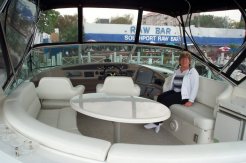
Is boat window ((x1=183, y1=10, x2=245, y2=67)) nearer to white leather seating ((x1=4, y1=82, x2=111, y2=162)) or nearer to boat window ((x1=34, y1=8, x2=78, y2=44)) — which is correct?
boat window ((x1=34, y1=8, x2=78, y2=44))

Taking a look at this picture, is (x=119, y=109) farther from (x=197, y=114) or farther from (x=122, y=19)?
(x=122, y=19)

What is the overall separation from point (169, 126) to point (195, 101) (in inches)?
21.7

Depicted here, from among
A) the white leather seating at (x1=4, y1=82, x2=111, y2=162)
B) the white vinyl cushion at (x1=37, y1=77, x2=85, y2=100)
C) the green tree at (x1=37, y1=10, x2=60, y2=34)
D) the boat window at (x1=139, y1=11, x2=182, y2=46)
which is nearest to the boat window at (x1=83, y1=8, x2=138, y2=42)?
the boat window at (x1=139, y1=11, x2=182, y2=46)

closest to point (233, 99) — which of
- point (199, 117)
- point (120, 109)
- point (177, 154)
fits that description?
point (199, 117)

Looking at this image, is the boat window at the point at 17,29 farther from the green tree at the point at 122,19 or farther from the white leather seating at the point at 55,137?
the green tree at the point at 122,19

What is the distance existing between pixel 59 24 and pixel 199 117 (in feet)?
10.4

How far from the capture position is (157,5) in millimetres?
4883

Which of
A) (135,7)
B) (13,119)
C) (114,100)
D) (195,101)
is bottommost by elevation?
(195,101)

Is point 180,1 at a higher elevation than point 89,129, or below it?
higher

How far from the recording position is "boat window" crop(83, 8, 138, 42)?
16.5ft

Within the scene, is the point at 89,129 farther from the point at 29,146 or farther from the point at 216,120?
the point at 29,146

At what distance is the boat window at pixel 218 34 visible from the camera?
3.37m

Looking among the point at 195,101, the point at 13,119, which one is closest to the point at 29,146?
the point at 13,119

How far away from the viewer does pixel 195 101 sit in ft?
11.7
